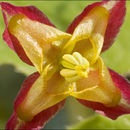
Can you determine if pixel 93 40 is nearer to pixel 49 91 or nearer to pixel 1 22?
pixel 49 91

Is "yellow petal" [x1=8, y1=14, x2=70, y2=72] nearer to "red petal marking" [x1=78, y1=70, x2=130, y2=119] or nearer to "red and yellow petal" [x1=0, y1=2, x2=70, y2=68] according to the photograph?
"red and yellow petal" [x1=0, y1=2, x2=70, y2=68]

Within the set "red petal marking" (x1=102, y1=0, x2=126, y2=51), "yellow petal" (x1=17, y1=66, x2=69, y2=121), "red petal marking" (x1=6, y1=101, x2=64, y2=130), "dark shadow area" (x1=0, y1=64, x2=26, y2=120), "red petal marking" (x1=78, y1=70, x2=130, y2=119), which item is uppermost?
"red petal marking" (x1=102, y1=0, x2=126, y2=51)

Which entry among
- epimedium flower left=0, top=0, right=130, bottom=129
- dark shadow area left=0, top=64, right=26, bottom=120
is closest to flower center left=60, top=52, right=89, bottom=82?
epimedium flower left=0, top=0, right=130, bottom=129

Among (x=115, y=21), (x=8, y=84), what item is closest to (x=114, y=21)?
(x=115, y=21)

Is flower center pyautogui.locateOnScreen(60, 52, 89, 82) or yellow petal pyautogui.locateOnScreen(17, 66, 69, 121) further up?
flower center pyautogui.locateOnScreen(60, 52, 89, 82)

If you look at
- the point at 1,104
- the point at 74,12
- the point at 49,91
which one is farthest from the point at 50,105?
the point at 74,12

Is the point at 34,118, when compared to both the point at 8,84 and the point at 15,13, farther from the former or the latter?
the point at 8,84
